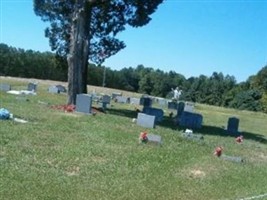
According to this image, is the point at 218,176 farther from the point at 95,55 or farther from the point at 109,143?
the point at 95,55

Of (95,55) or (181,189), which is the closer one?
(181,189)

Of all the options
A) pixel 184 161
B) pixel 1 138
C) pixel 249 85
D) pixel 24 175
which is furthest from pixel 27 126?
pixel 249 85

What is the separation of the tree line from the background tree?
2071 inches

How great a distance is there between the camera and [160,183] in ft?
39.0

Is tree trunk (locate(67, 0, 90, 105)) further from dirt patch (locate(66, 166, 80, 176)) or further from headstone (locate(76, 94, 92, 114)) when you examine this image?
dirt patch (locate(66, 166, 80, 176))

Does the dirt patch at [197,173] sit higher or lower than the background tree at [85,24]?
lower

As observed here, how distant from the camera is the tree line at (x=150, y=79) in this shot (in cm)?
10325

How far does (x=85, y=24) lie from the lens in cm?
2734

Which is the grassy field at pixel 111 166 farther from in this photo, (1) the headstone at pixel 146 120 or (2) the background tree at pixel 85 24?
(2) the background tree at pixel 85 24

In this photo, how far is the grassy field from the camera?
10594mm

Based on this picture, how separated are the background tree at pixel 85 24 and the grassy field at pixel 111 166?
7.88 metres

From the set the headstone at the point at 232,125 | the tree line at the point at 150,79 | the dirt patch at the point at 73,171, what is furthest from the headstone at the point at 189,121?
the tree line at the point at 150,79

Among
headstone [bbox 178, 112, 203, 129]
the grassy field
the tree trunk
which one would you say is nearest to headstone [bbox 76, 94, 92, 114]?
the tree trunk

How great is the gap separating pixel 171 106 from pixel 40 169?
33407 mm
